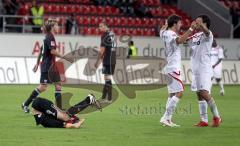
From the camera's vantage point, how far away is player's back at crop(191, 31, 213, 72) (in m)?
14.8

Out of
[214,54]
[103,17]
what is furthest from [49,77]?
[103,17]

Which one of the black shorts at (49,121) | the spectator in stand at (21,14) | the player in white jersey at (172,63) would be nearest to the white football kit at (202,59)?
the player in white jersey at (172,63)

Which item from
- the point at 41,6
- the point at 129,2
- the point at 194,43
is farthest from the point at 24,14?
the point at 194,43

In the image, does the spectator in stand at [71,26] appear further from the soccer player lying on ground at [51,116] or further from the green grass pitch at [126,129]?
the soccer player lying on ground at [51,116]

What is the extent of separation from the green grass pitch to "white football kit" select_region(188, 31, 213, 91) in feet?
3.24

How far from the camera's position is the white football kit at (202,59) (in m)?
14.8

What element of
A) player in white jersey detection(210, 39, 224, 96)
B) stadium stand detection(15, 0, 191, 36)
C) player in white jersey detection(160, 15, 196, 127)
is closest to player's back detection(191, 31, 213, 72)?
player in white jersey detection(160, 15, 196, 127)

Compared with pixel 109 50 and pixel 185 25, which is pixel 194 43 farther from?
pixel 185 25

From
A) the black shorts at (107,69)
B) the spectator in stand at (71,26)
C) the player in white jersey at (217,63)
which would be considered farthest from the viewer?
the spectator in stand at (71,26)

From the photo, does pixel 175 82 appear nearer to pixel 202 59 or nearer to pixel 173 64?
pixel 173 64

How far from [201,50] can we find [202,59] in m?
0.20

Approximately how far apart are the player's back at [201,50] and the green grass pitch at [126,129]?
4.44 feet

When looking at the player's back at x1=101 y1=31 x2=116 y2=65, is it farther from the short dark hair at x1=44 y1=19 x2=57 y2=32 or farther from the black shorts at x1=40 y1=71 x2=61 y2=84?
the short dark hair at x1=44 y1=19 x2=57 y2=32

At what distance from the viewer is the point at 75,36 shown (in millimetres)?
33031
